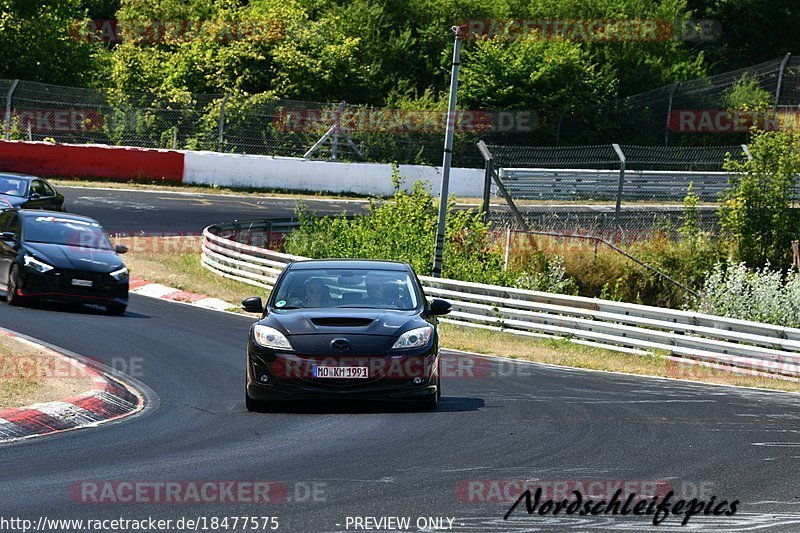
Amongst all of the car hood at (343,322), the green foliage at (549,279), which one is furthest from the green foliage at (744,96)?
the car hood at (343,322)

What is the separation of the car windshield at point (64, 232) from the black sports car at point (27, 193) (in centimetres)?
587

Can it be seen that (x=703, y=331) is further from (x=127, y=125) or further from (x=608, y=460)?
(x=127, y=125)

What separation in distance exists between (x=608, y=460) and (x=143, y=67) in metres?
43.6

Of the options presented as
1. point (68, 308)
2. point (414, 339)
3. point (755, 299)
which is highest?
point (414, 339)

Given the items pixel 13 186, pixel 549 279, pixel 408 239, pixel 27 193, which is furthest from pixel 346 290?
pixel 13 186

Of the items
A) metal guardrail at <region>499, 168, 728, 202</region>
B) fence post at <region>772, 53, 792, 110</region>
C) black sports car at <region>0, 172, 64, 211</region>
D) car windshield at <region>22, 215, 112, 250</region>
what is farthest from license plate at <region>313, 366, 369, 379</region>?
fence post at <region>772, 53, 792, 110</region>

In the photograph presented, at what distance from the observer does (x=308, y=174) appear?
4178 cm

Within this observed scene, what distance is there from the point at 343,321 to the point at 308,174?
99.9 ft

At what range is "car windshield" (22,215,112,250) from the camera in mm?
20594

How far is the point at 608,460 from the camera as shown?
376 inches

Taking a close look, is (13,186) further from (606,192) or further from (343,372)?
(343,372)

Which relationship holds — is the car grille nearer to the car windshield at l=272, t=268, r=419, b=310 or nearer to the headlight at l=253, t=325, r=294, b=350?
the car windshield at l=272, t=268, r=419, b=310

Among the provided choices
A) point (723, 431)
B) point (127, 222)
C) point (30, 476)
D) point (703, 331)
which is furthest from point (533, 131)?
point (30, 476)

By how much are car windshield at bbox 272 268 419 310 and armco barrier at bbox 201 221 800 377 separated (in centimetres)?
804
